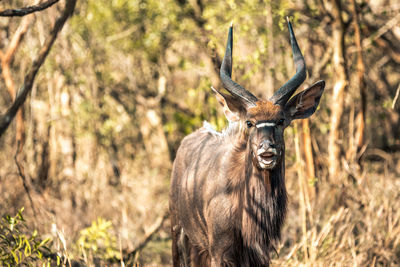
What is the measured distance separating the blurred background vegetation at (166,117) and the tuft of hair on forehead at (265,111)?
7.36 feet

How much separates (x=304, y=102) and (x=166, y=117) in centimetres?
859

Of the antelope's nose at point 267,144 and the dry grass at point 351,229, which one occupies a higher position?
the antelope's nose at point 267,144

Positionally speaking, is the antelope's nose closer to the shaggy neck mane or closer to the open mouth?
the open mouth

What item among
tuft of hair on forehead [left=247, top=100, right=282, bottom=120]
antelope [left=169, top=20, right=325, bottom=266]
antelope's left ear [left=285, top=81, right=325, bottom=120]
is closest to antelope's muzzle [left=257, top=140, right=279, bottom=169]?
antelope [left=169, top=20, right=325, bottom=266]

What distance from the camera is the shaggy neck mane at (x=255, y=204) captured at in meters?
5.31

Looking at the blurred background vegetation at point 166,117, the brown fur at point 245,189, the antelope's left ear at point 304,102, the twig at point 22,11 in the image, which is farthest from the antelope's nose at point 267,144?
the twig at point 22,11

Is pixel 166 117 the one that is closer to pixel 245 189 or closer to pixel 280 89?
pixel 245 189

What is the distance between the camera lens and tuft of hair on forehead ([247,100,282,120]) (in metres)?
5.11

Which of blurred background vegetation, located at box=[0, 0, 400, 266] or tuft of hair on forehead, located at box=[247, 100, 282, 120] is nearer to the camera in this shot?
tuft of hair on forehead, located at box=[247, 100, 282, 120]

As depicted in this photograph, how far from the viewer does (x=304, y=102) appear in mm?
5617

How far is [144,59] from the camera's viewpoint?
44.3 feet

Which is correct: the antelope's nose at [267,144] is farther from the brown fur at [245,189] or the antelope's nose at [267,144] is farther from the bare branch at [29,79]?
the bare branch at [29,79]

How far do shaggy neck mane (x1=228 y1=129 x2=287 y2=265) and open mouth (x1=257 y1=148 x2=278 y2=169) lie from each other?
25 cm

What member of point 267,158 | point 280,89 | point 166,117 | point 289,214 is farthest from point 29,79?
point 166,117
